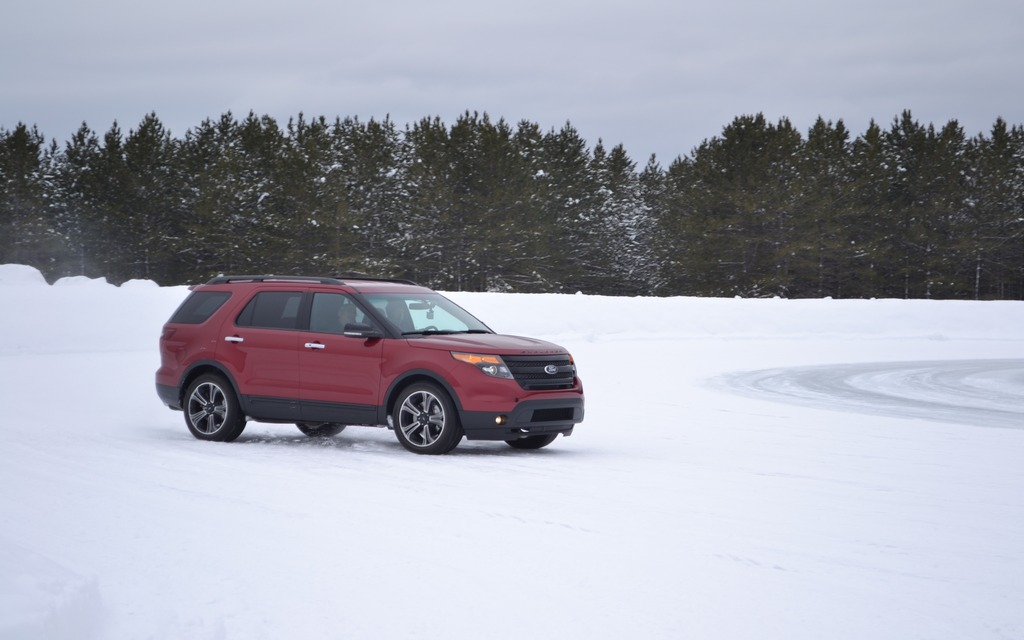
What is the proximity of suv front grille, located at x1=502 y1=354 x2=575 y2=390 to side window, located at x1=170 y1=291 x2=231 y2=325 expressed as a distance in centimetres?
362

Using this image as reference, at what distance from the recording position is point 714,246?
7281cm

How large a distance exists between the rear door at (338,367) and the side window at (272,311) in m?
0.29

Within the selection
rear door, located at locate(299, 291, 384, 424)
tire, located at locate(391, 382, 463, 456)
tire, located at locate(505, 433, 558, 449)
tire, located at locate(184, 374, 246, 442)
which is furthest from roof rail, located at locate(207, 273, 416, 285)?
tire, located at locate(505, 433, 558, 449)

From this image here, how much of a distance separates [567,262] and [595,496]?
68.0 metres

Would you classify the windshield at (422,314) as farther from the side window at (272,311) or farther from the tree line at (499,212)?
the tree line at (499,212)

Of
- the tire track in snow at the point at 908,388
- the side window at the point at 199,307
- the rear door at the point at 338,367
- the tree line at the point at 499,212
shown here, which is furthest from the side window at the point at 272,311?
the tree line at the point at 499,212

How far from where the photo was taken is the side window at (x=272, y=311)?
487 inches

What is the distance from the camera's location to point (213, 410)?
41.3 feet

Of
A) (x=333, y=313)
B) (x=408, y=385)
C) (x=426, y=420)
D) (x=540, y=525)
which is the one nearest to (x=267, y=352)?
(x=333, y=313)

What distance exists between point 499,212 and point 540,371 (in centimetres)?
6087

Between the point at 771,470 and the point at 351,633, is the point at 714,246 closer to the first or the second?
the point at 771,470

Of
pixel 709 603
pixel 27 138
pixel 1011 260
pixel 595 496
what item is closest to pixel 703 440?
pixel 595 496

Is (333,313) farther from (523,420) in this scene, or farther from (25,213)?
(25,213)

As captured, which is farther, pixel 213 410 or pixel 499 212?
pixel 499 212
